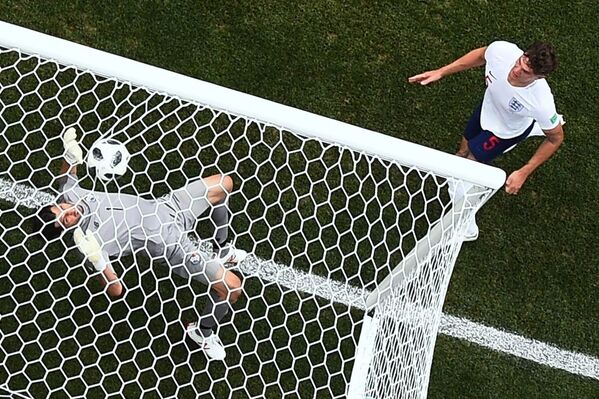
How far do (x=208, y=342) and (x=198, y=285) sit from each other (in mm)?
291

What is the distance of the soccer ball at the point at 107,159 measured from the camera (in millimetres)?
3131

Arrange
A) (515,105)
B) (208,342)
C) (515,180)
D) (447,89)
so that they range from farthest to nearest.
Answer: (447,89), (208,342), (515,180), (515,105)

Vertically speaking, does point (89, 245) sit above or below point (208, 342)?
above

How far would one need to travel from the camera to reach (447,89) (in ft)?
14.5

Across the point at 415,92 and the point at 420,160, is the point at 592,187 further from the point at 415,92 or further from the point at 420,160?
the point at 420,160

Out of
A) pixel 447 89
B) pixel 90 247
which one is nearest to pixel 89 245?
pixel 90 247

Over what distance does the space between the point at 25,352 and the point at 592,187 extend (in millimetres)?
3144

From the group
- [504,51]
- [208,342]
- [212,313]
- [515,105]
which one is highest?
[504,51]

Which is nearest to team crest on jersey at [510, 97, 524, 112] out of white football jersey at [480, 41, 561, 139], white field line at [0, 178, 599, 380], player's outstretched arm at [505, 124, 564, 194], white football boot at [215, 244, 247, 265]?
white football jersey at [480, 41, 561, 139]

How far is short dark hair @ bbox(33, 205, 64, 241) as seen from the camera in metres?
3.04

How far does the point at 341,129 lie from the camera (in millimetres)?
2535

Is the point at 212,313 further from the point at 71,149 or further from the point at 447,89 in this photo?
the point at 447,89

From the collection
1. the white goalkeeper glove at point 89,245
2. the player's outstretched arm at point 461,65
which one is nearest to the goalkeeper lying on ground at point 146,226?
the white goalkeeper glove at point 89,245

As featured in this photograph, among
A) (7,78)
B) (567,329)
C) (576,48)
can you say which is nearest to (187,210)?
(7,78)
